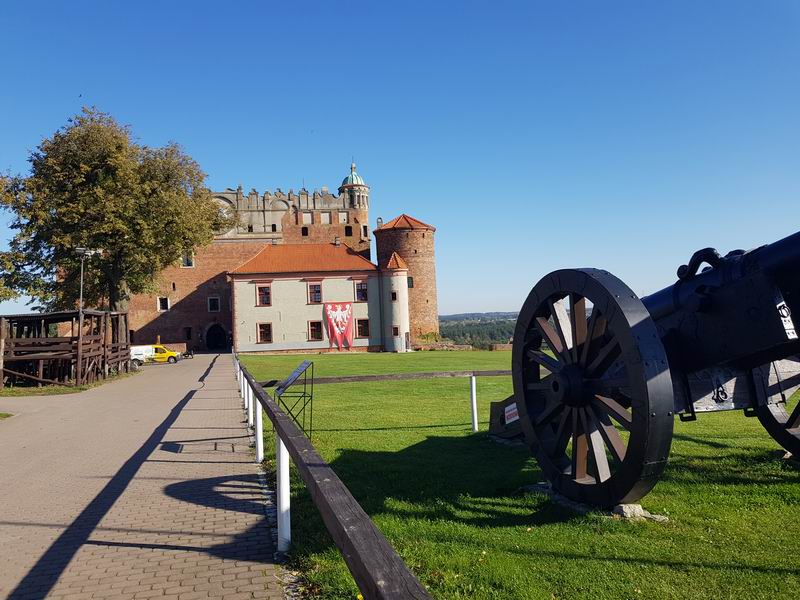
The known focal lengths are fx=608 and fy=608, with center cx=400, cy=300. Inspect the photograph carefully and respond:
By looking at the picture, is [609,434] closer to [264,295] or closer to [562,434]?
[562,434]

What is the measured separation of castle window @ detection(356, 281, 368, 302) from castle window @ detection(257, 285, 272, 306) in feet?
23.6

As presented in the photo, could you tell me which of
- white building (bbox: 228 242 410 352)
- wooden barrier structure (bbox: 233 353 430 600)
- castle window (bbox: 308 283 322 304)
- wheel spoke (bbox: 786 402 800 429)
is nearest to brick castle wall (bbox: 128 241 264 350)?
white building (bbox: 228 242 410 352)

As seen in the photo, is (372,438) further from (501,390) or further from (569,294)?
(501,390)

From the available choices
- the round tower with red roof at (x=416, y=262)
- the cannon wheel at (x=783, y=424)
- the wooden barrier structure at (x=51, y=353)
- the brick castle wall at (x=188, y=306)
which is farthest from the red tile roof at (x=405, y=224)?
the cannon wheel at (x=783, y=424)

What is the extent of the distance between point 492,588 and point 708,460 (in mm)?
4653

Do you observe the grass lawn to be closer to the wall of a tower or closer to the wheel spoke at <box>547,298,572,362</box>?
the wheel spoke at <box>547,298,572,362</box>

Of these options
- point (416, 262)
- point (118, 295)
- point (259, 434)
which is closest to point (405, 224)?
point (416, 262)

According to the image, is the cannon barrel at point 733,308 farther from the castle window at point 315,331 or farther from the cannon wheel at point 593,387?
the castle window at point 315,331

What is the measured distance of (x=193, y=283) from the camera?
5644cm

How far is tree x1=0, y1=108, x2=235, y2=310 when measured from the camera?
28109 mm

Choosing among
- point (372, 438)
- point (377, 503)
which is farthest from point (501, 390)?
point (377, 503)

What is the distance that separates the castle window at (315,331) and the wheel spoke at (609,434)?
4587 centimetres

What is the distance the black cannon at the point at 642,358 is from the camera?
14.5 feet

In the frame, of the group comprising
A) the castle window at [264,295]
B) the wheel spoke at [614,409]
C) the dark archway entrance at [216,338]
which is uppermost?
Result: the castle window at [264,295]
